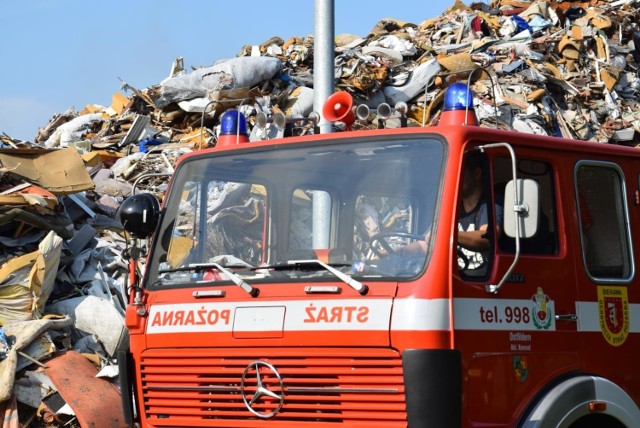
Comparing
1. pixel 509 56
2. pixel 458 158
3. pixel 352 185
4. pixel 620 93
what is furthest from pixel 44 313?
pixel 620 93

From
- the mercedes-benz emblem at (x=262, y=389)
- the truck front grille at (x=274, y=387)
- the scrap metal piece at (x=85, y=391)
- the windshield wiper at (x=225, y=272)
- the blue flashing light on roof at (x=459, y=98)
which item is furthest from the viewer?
the scrap metal piece at (x=85, y=391)

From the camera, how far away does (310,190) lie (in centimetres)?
627

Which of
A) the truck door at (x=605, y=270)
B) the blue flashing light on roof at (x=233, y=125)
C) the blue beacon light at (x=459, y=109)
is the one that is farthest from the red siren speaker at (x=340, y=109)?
the truck door at (x=605, y=270)

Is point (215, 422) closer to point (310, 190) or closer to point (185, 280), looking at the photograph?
point (185, 280)

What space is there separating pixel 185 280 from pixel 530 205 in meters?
2.15

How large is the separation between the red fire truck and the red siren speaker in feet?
2.04

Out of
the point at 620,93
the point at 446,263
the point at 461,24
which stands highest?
the point at 461,24

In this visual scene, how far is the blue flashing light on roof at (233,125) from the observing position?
709cm

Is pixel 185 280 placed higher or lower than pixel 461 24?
lower

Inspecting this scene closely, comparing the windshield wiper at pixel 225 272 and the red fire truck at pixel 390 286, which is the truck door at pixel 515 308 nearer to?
the red fire truck at pixel 390 286

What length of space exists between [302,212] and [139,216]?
3.34 ft

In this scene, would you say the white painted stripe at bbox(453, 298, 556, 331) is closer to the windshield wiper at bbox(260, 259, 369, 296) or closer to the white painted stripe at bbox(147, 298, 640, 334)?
the white painted stripe at bbox(147, 298, 640, 334)

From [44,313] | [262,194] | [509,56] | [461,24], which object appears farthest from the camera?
[461,24]

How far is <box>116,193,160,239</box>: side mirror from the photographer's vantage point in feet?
20.9
